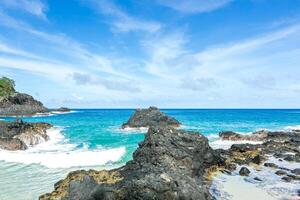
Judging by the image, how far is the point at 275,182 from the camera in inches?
960

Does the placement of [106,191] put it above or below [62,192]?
above

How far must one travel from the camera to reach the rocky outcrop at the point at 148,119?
78.0 m

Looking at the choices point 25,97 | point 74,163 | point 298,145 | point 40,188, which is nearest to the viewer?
point 40,188

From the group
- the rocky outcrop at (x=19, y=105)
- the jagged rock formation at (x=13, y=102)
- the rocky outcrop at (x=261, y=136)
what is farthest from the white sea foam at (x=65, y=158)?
the jagged rock formation at (x=13, y=102)

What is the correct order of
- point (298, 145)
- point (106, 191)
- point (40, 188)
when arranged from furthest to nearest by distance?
point (298, 145), point (40, 188), point (106, 191)

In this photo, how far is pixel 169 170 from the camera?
17.0 m

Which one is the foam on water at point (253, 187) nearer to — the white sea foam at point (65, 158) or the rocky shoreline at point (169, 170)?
the rocky shoreline at point (169, 170)

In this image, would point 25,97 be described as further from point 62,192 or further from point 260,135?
point 62,192

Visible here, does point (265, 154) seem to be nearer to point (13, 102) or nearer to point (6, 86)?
point (6, 86)

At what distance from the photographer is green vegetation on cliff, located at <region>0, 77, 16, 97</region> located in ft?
487

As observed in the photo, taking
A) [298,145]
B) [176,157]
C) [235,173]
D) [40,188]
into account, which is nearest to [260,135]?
[298,145]

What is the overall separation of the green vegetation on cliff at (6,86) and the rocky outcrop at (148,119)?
89787mm

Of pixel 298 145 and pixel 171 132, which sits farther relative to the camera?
pixel 298 145

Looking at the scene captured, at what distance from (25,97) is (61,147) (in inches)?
4888
